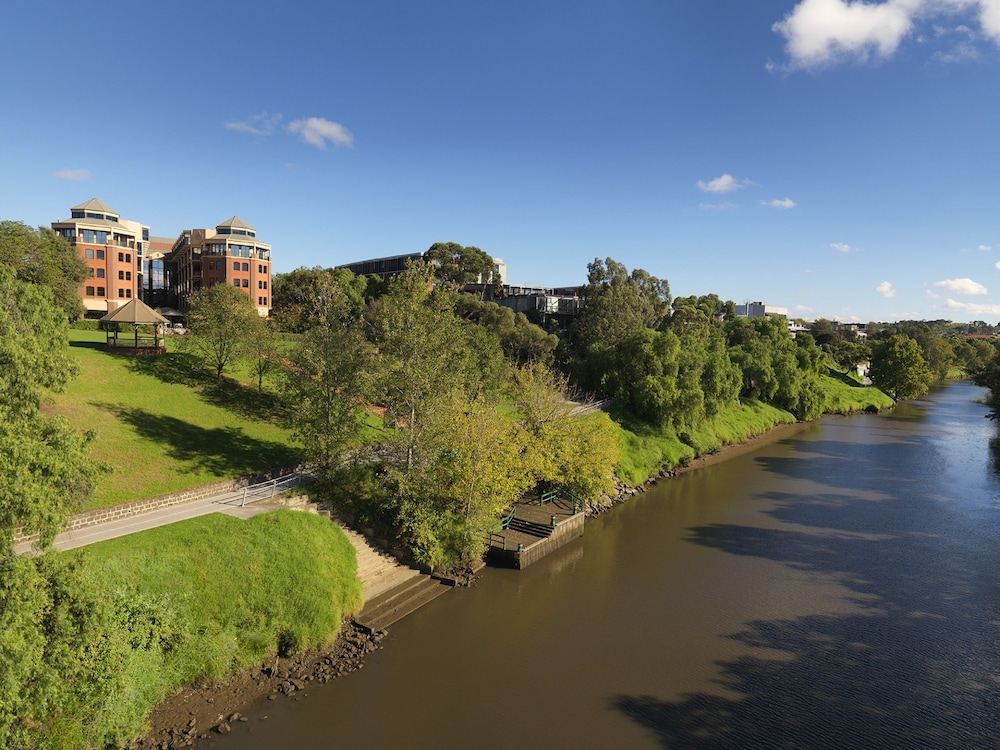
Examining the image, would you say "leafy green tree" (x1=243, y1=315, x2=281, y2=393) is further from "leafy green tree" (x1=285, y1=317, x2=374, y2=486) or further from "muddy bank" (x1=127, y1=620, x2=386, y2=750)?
"muddy bank" (x1=127, y1=620, x2=386, y2=750)

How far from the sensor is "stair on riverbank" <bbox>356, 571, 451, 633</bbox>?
24.5 m

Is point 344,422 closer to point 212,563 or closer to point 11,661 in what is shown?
point 212,563

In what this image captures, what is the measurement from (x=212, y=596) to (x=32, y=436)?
8.51 m

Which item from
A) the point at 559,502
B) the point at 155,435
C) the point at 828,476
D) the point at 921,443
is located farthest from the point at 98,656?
the point at 921,443

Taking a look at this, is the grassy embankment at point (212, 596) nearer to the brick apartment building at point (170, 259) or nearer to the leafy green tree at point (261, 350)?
the leafy green tree at point (261, 350)

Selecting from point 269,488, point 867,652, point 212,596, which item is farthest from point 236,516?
point 867,652

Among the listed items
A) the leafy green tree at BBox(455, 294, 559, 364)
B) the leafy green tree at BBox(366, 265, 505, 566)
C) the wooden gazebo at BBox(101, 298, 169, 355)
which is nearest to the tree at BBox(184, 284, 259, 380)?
the wooden gazebo at BBox(101, 298, 169, 355)

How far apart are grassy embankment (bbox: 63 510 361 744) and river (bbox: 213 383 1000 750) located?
2.40 meters

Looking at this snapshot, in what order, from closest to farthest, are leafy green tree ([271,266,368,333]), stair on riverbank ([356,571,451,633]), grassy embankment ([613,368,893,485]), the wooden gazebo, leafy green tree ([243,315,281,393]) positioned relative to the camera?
stair on riverbank ([356,571,451,633]) → leafy green tree ([243,315,281,393]) → the wooden gazebo → grassy embankment ([613,368,893,485]) → leafy green tree ([271,266,368,333])

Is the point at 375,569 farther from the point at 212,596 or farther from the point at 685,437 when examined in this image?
the point at 685,437

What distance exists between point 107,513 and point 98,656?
9.75 metres

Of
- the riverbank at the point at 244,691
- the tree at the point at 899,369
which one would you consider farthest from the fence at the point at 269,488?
the tree at the point at 899,369

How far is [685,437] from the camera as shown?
5722cm

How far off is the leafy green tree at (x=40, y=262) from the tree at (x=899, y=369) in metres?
111
